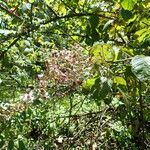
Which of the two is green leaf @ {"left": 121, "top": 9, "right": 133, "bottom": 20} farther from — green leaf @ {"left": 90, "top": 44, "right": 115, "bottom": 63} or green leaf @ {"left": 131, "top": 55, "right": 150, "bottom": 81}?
green leaf @ {"left": 131, "top": 55, "right": 150, "bottom": 81}

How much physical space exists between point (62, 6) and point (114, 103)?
883 millimetres

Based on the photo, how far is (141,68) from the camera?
1.37 metres

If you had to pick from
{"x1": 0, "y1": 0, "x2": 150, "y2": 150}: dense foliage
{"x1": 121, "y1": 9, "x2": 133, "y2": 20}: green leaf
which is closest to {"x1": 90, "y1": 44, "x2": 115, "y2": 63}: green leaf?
{"x1": 0, "y1": 0, "x2": 150, "y2": 150}: dense foliage

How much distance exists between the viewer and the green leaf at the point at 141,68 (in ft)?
4.44

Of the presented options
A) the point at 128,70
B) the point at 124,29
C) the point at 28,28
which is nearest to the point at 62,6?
the point at 28,28

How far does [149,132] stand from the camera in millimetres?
3268

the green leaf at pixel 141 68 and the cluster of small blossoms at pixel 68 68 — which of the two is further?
the cluster of small blossoms at pixel 68 68

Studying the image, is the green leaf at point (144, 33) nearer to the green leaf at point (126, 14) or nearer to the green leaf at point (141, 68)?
the green leaf at point (126, 14)

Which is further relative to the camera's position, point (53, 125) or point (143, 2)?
point (53, 125)

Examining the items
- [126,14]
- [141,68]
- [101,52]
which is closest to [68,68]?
[126,14]

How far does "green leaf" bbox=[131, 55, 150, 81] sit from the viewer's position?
135cm

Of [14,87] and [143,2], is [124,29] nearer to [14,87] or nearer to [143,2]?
[143,2]

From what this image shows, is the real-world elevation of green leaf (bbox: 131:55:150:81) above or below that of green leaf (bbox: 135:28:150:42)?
→ below

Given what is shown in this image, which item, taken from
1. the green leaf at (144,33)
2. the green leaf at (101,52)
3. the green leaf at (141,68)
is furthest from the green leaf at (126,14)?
the green leaf at (141,68)
